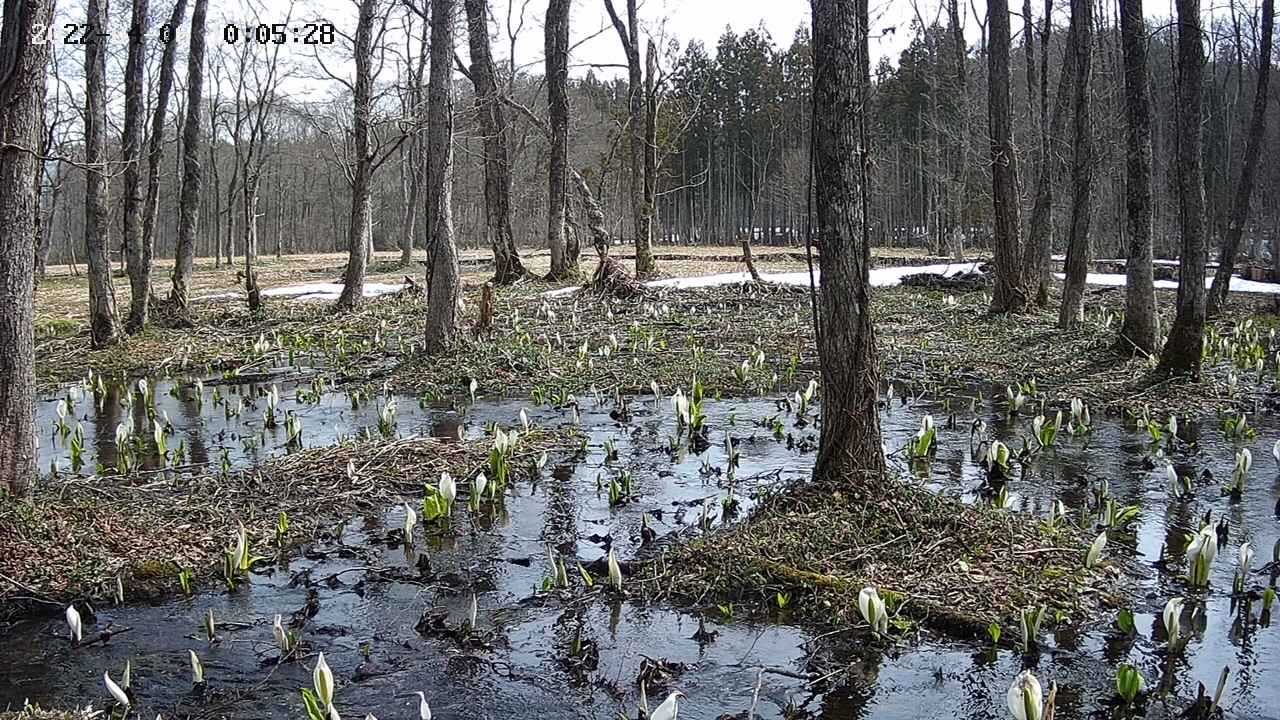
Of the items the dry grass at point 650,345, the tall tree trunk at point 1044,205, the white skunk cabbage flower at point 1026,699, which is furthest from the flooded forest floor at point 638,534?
the tall tree trunk at point 1044,205

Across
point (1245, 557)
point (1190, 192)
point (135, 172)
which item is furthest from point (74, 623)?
point (135, 172)

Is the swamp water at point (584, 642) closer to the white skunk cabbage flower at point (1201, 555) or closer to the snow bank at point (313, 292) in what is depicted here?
the white skunk cabbage flower at point (1201, 555)

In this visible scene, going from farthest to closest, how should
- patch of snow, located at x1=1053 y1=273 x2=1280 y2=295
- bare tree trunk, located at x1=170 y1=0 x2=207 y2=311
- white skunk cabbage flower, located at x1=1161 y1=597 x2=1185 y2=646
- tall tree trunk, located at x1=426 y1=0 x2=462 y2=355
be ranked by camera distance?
patch of snow, located at x1=1053 y1=273 x2=1280 y2=295, bare tree trunk, located at x1=170 y1=0 x2=207 y2=311, tall tree trunk, located at x1=426 y1=0 x2=462 y2=355, white skunk cabbage flower, located at x1=1161 y1=597 x2=1185 y2=646

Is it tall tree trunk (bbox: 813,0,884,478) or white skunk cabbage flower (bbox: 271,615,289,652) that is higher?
tall tree trunk (bbox: 813,0,884,478)

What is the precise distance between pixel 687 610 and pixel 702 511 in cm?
157

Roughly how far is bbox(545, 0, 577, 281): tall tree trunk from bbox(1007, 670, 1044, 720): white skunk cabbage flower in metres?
19.2

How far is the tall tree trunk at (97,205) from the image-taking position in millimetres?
13727

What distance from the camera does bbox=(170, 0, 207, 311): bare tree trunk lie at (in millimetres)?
16594

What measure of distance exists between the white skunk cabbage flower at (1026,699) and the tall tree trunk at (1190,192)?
752cm

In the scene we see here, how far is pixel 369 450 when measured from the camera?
738 cm

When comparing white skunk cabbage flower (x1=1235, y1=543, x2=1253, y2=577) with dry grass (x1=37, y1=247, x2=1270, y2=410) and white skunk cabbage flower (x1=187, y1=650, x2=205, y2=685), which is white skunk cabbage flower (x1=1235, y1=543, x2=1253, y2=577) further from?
dry grass (x1=37, y1=247, x2=1270, y2=410)

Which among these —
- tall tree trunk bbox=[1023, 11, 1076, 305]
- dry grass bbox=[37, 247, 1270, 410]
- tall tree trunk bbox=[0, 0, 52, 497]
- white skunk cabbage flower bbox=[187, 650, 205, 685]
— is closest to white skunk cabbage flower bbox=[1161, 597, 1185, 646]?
white skunk cabbage flower bbox=[187, 650, 205, 685]

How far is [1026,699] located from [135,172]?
50.2 ft

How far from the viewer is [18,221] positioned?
5480mm
